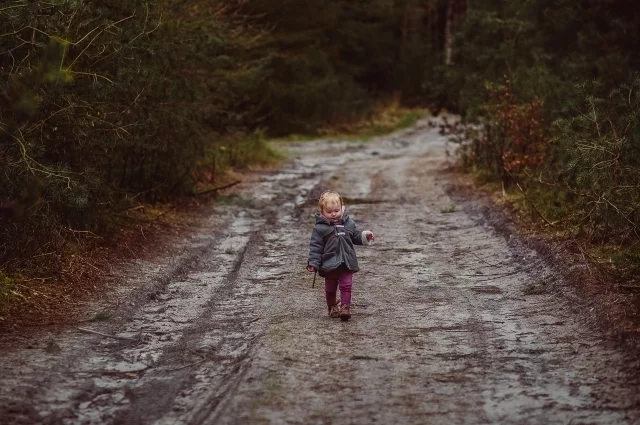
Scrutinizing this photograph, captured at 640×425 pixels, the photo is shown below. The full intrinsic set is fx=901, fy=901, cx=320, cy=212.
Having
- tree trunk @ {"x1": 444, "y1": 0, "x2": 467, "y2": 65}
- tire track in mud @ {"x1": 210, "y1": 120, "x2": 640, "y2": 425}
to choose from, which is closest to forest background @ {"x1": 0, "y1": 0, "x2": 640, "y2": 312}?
tire track in mud @ {"x1": 210, "y1": 120, "x2": 640, "y2": 425}

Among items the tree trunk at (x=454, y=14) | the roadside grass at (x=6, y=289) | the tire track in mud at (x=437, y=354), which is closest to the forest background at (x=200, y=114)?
the roadside grass at (x=6, y=289)

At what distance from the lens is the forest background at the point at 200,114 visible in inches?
355

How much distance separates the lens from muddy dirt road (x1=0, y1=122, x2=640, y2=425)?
582cm

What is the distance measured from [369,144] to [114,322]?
73.5ft

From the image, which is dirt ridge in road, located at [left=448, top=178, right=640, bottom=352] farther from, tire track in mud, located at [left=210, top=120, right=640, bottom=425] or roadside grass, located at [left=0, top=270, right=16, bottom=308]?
roadside grass, located at [left=0, top=270, right=16, bottom=308]

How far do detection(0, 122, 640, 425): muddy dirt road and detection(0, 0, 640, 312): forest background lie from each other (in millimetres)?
1005

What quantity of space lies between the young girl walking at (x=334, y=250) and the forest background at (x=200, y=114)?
2.51 meters

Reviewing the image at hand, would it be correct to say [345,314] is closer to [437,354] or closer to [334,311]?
[334,311]

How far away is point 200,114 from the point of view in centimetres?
1516

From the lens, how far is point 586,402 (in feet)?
19.3

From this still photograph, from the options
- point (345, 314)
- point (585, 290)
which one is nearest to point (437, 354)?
point (345, 314)

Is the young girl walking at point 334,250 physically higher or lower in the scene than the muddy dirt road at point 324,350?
higher

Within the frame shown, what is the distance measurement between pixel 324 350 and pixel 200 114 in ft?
28.7

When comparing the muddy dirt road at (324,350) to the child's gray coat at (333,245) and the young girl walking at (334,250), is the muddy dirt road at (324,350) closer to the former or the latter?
the young girl walking at (334,250)
